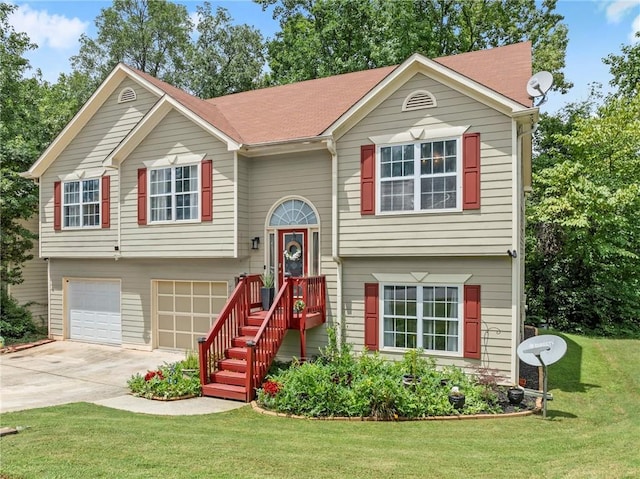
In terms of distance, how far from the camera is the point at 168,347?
508 inches

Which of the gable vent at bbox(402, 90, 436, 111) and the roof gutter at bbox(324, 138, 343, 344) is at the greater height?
the gable vent at bbox(402, 90, 436, 111)

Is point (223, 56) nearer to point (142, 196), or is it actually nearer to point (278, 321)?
point (142, 196)

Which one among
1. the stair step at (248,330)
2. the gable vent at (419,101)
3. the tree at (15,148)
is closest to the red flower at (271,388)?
the stair step at (248,330)

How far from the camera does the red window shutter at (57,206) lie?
14031 millimetres

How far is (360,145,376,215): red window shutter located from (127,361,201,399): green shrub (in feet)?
16.9

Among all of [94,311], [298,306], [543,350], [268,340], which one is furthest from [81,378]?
[543,350]

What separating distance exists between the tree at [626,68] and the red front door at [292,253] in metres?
19.8

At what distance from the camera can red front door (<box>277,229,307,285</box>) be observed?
440 inches

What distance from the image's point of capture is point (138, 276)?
13.2 metres

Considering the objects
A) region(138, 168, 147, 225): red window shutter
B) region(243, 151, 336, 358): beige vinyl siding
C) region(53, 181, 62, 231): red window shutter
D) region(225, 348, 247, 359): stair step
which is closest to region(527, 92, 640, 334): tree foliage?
region(243, 151, 336, 358): beige vinyl siding

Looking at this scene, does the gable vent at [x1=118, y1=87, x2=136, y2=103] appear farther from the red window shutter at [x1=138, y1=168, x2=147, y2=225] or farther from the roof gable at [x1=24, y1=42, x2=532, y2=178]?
the red window shutter at [x1=138, y1=168, x2=147, y2=225]

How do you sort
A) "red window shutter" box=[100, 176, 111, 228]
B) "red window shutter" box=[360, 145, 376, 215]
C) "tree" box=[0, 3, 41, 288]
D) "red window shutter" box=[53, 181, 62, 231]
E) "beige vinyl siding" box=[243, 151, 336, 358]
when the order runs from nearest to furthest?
"red window shutter" box=[360, 145, 376, 215] < "beige vinyl siding" box=[243, 151, 336, 358] < "red window shutter" box=[100, 176, 111, 228] < "red window shutter" box=[53, 181, 62, 231] < "tree" box=[0, 3, 41, 288]

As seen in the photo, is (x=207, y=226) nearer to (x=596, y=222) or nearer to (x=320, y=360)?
(x=320, y=360)

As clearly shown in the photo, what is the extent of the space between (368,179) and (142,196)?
651 cm
